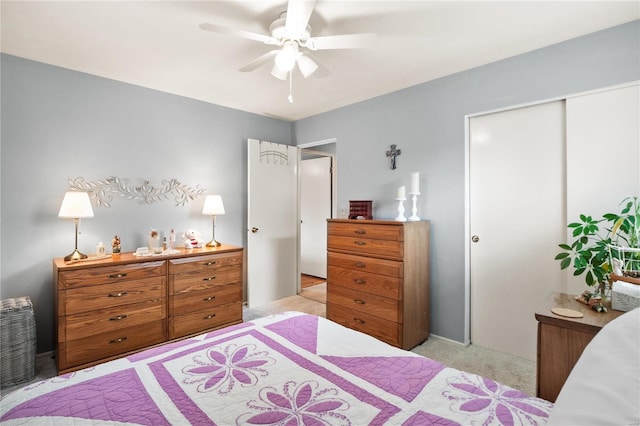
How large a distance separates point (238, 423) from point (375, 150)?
305cm

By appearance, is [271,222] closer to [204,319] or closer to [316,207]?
[204,319]

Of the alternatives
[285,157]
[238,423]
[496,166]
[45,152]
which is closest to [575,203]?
[496,166]

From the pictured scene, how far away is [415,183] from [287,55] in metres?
1.70

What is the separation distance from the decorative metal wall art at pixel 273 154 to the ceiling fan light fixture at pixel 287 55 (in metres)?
2.07

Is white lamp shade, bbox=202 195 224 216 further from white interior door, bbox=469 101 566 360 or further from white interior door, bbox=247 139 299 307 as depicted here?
white interior door, bbox=469 101 566 360

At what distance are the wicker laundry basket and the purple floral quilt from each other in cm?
159

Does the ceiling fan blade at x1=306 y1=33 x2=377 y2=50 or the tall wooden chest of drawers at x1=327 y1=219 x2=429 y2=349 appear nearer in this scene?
the ceiling fan blade at x1=306 y1=33 x2=377 y2=50

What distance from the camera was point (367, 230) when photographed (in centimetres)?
295

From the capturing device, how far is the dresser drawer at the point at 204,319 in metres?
2.91

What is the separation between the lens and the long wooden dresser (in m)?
2.37

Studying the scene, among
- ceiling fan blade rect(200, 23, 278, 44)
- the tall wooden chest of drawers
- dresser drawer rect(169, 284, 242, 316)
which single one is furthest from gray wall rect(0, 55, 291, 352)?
ceiling fan blade rect(200, 23, 278, 44)

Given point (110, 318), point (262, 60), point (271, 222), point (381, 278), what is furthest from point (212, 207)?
point (381, 278)

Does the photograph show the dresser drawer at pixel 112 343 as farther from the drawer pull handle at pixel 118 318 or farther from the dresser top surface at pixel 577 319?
the dresser top surface at pixel 577 319

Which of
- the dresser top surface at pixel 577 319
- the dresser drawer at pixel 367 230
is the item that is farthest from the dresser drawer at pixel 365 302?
the dresser top surface at pixel 577 319
